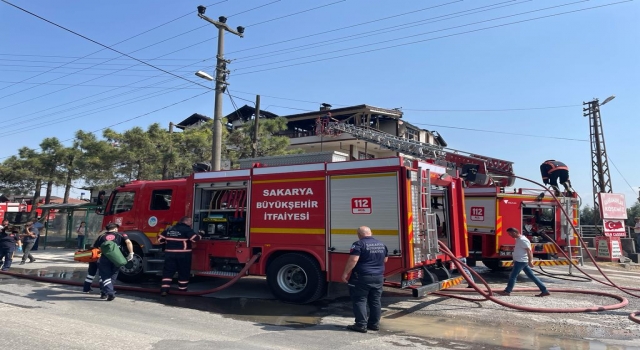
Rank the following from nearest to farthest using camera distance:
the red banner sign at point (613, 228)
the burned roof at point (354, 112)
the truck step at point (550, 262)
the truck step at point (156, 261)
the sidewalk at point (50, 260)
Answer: the truck step at point (156, 261) < the truck step at point (550, 262) < the sidewalk at point (50, 260) < the red banner sign at point (613, 228) < the burned roof at point (354, 112)

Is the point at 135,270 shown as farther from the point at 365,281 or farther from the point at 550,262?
the point at 550,262

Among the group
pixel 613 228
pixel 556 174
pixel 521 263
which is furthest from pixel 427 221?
pixel 613 228

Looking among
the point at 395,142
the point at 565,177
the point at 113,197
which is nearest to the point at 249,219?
the point at 113,197

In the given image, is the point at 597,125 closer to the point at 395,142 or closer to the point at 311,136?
the point at 395,142

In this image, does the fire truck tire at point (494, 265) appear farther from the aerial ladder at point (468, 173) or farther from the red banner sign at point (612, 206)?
the red banner sign at point (612, 206)

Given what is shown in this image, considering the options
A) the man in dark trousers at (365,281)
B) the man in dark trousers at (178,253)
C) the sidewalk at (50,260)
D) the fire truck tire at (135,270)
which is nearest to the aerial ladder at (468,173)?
the man in dark trousers at (365,281)

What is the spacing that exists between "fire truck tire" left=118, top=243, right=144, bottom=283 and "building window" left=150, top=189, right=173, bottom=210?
0.98 m

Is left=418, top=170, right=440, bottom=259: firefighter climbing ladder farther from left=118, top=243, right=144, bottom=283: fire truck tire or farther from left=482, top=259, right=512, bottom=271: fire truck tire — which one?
left=118, top=243, right=144, bottom=283: fire truck tire

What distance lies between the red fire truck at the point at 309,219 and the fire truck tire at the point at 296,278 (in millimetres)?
18

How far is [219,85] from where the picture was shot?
15.6m

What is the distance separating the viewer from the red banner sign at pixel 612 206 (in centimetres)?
1684

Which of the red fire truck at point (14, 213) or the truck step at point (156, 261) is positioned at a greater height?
the red fire truck at point (14, 213)

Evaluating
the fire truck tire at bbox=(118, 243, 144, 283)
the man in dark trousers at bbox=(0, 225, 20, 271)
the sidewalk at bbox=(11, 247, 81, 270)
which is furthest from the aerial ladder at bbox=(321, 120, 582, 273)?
the sidewalk at bbox=(11, 247, 81, 270)

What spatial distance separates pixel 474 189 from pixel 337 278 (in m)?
5.77
